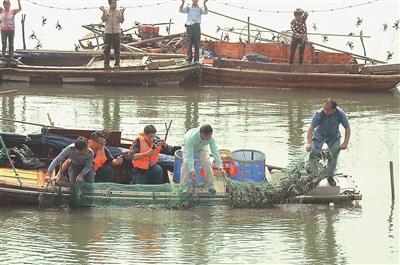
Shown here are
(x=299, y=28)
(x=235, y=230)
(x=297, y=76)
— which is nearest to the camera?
(x=235, y=230)

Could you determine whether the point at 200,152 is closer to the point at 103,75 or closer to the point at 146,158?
the point at 146,158

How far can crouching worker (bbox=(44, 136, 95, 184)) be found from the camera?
11.1m

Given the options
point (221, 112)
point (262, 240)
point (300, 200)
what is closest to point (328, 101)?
point (300, 200)

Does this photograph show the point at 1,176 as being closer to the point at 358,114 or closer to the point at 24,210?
the point at 24,210

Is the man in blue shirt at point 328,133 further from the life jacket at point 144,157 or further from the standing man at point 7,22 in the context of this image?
the standing man at point 7,22

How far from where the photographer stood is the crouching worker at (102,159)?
452 inches

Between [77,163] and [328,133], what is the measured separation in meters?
3.49

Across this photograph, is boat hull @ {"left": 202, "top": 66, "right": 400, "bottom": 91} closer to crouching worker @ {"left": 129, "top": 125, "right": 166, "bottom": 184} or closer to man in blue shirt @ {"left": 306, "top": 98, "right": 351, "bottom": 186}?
man in blue shirt @ {"left": 306, "top": 98, "right": 351, "bottom": 186}

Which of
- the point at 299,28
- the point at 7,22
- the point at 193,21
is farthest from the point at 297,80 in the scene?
the point at 7,22

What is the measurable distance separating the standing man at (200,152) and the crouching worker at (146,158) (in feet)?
1.66

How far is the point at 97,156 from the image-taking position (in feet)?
38.1

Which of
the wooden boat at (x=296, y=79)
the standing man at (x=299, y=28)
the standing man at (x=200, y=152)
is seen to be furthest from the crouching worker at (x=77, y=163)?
the standing man at (x=299, y=28)

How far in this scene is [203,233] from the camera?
10.7m

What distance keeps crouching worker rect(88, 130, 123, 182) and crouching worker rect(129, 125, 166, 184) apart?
263 mm
